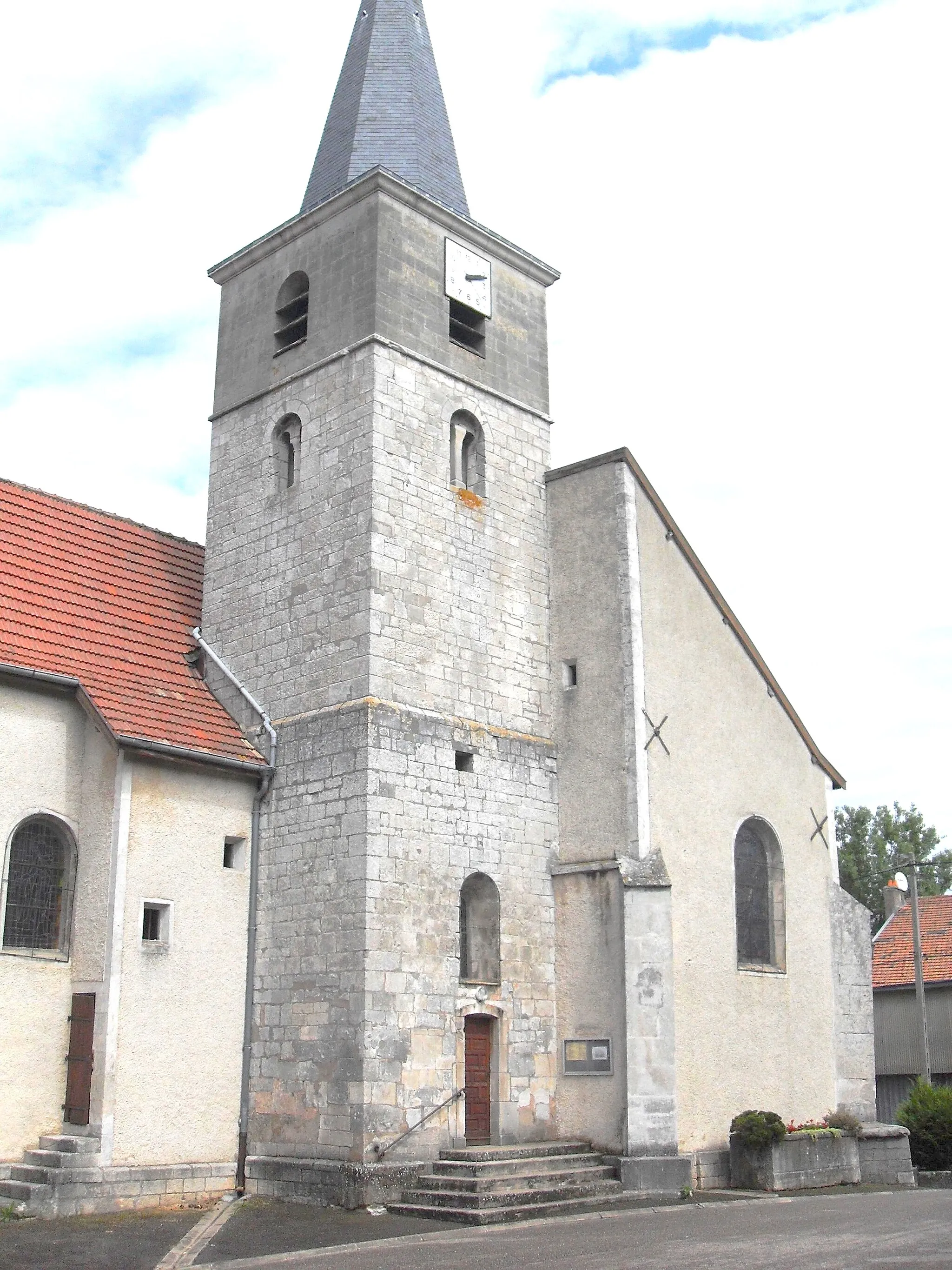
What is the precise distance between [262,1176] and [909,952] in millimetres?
21084

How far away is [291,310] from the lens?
2005cm

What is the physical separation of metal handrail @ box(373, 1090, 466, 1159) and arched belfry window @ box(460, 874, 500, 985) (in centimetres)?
150

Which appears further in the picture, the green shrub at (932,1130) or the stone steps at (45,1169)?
the green shrub at (932,1130)

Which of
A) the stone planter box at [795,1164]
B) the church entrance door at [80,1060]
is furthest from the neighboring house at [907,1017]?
the church entrance door at [80,1060]

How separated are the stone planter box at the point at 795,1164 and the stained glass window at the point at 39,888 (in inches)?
351

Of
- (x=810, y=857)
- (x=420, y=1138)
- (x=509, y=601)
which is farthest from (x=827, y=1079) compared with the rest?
(x=509, y=601)

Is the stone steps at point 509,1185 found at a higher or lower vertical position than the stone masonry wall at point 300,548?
lower

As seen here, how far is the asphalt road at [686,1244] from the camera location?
1090 cm

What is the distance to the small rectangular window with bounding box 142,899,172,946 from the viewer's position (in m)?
16.0

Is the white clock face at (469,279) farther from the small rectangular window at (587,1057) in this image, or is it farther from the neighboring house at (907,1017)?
the neighboring house at (907,1017)

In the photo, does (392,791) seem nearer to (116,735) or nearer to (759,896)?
(116,735)

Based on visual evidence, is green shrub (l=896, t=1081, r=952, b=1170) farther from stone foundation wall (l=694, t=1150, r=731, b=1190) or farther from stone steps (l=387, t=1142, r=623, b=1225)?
stone steps (l=387, t=1142, r=623, b=1225)

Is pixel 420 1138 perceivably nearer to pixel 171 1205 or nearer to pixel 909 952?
pixel 171 1205

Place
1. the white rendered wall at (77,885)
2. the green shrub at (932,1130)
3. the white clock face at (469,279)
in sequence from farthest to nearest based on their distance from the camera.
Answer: the green shrub at (932,1130), the white clock face at (469,279), the white rendered wall at (77,885)
